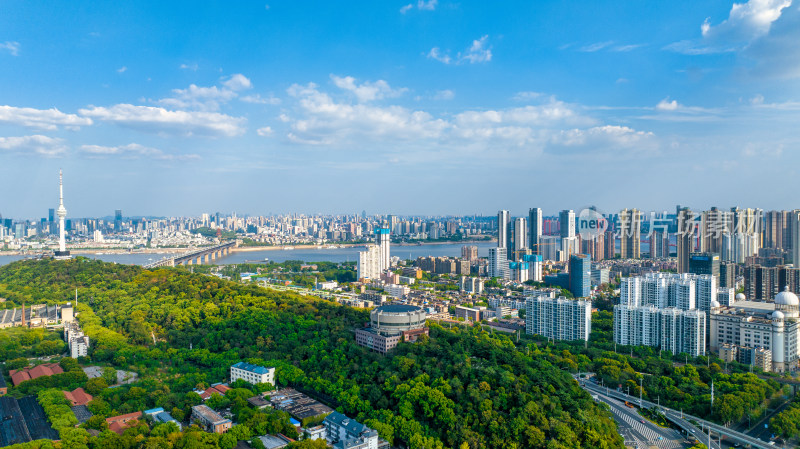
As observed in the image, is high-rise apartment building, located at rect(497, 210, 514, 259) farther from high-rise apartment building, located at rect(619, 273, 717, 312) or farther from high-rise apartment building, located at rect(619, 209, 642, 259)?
high-rise apartment building, located at rect(619, 273, 717, 312)

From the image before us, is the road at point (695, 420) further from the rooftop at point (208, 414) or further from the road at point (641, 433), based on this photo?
the rooftop at point (208, 414)

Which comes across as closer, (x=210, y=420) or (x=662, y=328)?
(x=210, y=420)

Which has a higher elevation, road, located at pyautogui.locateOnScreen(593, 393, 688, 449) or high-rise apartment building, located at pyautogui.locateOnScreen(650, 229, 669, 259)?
high-rise apartment building, located at pyautogui.locateOnScreen(650, 229, 669, 259)

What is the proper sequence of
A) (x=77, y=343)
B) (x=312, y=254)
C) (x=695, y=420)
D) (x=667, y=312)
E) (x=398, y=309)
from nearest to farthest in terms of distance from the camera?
(x=695, y=420), (x=77, y=343), (x=398, y=309), (x=667, y=312), (x=312, y=254)

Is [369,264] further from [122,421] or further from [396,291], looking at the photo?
[122,421]

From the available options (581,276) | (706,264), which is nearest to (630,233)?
(581,276)

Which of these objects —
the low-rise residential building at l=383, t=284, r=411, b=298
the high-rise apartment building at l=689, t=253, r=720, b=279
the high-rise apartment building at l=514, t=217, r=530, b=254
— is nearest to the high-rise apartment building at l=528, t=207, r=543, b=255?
the high-rise apartment building at l=514, t=217, r=530, b=254

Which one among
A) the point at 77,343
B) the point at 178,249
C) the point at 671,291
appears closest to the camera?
the point at 77,343
